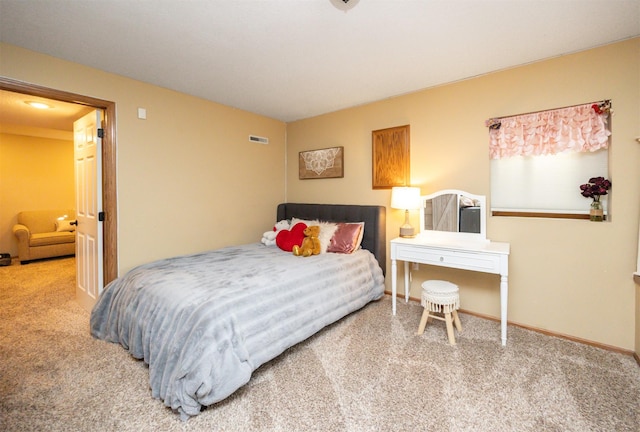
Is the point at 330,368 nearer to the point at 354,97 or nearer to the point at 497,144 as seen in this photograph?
the point at 497,144

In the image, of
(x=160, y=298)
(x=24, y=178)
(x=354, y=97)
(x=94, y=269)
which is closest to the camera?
(x=160, y=298)

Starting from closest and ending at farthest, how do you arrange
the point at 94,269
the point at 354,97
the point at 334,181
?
the point at 94,269, the point at 354,97, the point at 334,181

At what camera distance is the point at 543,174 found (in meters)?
2.58

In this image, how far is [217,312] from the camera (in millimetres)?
1742

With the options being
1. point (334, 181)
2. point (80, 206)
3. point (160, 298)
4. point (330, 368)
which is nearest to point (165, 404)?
point (160, 298)

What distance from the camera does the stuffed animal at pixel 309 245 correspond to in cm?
299

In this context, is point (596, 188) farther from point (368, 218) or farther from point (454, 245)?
point (368, 218)

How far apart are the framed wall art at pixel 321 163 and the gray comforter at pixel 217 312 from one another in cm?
140

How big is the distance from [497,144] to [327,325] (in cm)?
232

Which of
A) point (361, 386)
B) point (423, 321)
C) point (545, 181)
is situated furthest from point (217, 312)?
point (545, 181)

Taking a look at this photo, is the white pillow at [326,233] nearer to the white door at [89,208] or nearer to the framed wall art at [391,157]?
the framed wall art at [391,157]

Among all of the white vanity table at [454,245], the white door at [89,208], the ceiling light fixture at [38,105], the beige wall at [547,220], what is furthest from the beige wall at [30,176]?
the white vanity table at [454,245]

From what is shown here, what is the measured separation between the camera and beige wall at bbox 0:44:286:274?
2633 millimetres

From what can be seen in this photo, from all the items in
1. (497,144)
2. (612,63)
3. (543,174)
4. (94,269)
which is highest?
(612,63)
